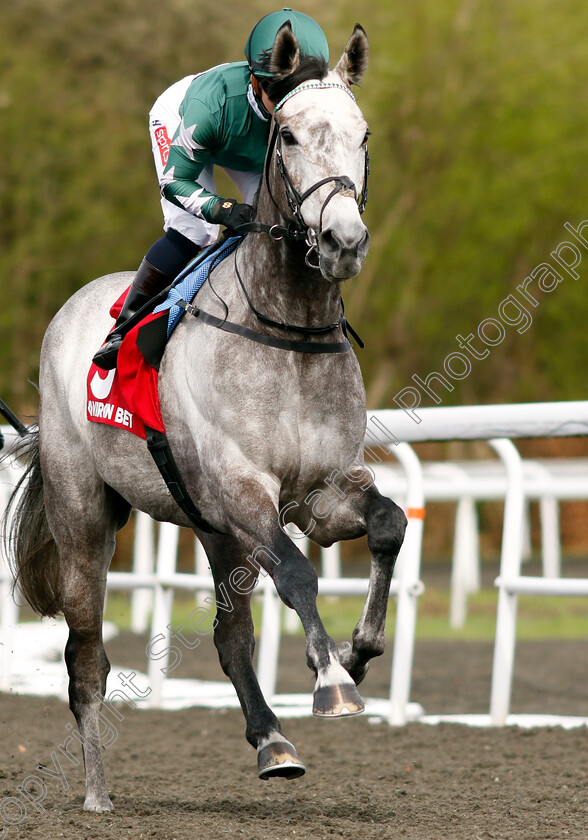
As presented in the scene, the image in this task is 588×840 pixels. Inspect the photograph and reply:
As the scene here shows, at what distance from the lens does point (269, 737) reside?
379 cm

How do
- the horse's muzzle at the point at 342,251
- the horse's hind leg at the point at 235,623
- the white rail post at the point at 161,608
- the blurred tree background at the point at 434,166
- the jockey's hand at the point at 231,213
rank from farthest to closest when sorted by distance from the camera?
the blurred tree background at the point at 434,166 → the white rail post at the point at 161,608 → the horse's hind leg at the point at 235,623 → the jockey's hand at the point at 231,213 → the horse's muzzle at the point at 342,251

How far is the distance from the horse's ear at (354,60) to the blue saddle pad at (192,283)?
2.17ft

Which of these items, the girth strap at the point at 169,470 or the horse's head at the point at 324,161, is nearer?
the horse's head at the point at 324,161

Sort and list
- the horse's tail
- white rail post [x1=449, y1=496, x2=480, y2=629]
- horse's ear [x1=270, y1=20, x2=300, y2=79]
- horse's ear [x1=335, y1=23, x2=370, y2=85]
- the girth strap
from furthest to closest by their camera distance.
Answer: white rail post [x1=449, y1=496, x2=480, y2=629]
the horse's tail
the girth strap
horse's ear [x1=335, y1=23, x2=370, y2=85]
horse's ear [x1=270, y1=20, x2=300, y2=79]

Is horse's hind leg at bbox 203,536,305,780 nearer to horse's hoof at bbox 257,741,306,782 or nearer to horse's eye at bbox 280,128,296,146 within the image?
horse's hoof at bbox 257,741,306,782

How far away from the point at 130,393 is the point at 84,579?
3.02 feet

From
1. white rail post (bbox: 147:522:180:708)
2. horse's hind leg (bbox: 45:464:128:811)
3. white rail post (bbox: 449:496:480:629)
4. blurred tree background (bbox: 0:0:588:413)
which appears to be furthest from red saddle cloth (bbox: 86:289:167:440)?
blurred tree background (bbox: 0:0:588:413)

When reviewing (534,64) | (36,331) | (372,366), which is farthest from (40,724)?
(534,64)

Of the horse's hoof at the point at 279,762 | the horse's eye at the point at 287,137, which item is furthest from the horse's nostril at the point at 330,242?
the horse's hoof at the point at 279,762

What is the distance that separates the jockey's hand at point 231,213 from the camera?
3.65 metres

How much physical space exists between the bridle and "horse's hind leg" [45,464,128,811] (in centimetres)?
141

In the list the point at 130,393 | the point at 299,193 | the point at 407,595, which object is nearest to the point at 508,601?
the point at 407,595

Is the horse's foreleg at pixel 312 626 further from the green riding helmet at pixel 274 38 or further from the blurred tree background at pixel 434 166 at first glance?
the blurred tree background at pixel 434 166

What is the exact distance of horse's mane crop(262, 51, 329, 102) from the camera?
11.2 ft
